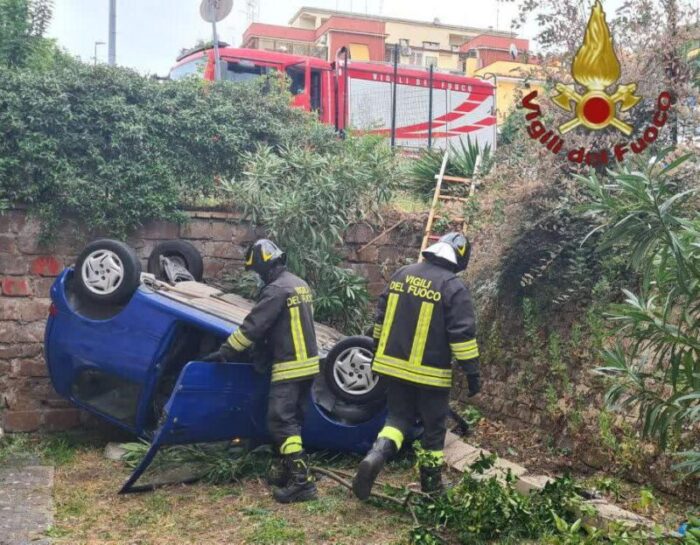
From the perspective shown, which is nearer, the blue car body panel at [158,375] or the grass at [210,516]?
the grass at [210,516]

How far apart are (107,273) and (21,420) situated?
1.94 m

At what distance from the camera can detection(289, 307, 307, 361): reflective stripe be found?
597 cm

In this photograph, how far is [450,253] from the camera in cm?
595

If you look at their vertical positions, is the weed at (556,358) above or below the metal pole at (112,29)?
below

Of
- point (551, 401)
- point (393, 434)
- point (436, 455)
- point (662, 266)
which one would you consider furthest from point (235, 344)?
point (662, 266)

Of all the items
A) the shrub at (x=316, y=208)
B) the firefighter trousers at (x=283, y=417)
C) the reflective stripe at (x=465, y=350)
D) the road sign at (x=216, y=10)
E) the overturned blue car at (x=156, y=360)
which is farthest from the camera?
the road sign at (x=216, y=10)

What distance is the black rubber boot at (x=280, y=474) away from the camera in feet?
19.2

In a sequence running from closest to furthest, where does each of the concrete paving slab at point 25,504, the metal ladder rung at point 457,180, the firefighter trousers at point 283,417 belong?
the concrete paving slab at point 25,504 → the firefighter trousers at point 283,417 → the metal ladder rung at point 457,180

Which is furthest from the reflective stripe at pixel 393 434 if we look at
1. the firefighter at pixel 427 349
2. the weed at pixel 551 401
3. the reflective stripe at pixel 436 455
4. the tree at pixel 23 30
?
the tree at pixel 23 30

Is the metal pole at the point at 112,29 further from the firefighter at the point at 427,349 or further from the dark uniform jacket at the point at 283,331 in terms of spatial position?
the firefighter at the point at 427,349

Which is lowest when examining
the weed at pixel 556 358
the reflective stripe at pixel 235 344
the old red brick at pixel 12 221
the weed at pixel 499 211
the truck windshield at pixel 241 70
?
the weed at pixel 556 358

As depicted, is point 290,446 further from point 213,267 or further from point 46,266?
point 46,266

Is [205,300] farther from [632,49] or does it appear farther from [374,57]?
[374,57]

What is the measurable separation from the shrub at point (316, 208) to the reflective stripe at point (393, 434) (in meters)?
2.46
